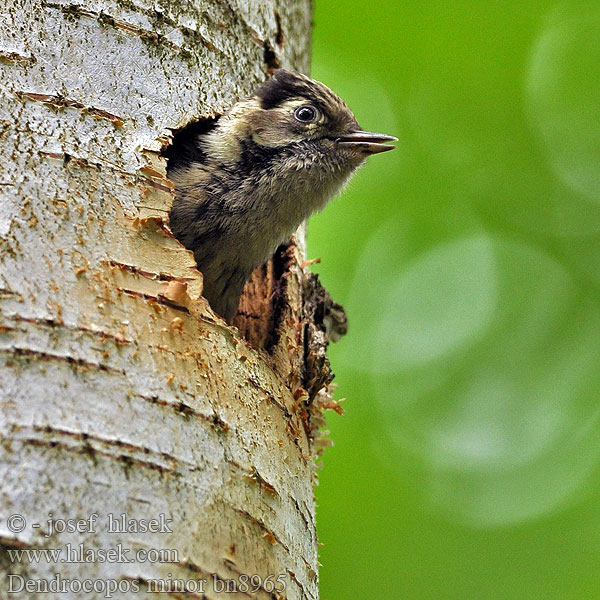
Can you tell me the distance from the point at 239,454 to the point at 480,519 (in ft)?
14.4

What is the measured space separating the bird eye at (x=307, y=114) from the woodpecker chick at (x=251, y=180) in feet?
0.03

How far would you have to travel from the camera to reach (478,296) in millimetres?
7480

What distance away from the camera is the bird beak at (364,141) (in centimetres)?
396

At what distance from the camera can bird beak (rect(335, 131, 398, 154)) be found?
3961 millimetres

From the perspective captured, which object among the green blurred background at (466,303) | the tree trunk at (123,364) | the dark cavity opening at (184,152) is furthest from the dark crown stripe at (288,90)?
the green blurred background at (466,303)

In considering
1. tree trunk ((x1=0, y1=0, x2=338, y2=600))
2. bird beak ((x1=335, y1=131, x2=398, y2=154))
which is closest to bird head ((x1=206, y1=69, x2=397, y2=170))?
bird beak ((x1=335, y1=131, x2=398, y2=154))

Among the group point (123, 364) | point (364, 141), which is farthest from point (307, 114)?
point (123, 364)

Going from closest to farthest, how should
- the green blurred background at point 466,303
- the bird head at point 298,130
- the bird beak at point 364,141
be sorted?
the bird head at point 298,130 < the bird beak at point 364,141 < the green blurred background at point 466,303

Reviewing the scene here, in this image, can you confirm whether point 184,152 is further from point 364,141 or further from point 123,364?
point 123,364

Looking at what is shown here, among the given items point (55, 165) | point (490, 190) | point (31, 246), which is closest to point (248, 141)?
point (55, 165)

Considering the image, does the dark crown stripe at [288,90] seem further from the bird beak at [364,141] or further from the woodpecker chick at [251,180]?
the bird beak at [364,141]

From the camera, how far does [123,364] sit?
7.35ft

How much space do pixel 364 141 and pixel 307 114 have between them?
290mm

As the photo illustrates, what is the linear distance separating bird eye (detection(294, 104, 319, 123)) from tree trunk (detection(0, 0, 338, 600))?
29.8 inches
